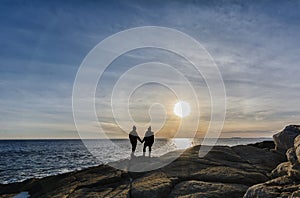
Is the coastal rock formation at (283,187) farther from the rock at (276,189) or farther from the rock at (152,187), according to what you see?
the rock at (152,187)

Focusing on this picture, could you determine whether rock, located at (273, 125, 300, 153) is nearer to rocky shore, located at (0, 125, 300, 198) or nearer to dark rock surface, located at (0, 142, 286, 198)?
rocky shore, located at (0, 125, 300, 198)

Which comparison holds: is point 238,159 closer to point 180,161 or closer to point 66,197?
point 180,161

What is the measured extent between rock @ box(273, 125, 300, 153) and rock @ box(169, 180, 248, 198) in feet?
28.1

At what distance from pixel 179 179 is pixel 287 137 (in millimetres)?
10069

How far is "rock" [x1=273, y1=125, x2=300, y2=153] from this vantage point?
20938 millimetres

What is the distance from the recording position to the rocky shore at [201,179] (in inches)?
524

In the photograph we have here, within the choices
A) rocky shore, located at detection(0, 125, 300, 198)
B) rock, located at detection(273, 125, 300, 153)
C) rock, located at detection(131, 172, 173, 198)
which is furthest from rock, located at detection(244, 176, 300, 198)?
rock, located at detection(273, 125, 300, 153)

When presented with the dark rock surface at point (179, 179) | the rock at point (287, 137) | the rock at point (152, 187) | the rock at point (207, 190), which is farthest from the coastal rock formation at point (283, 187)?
the rock at point (287, 137)

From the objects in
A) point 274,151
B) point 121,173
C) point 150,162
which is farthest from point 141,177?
point 274,151

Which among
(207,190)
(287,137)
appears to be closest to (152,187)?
(207,190)

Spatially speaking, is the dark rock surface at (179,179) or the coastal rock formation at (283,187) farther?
the dark rock surface at (179,179)

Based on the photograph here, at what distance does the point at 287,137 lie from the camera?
21.4 metres

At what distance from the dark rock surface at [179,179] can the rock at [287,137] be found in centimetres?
71

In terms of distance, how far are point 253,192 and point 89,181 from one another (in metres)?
9.93
